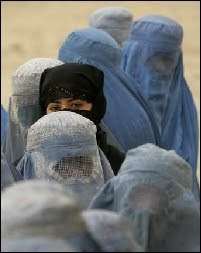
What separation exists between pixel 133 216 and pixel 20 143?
298cm

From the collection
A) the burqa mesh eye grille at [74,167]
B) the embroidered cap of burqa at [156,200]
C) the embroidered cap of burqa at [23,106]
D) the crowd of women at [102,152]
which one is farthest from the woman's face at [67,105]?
the embroidered cap of burqa at [156,200]

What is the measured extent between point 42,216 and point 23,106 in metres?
3.67

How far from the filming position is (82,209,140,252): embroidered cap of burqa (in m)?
3.66

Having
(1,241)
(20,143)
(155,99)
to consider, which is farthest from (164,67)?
(1,241)

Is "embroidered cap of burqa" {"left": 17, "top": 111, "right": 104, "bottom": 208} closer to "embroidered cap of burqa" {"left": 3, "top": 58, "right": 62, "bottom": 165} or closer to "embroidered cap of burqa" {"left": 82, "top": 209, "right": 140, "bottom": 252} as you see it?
"embroidered cap of burqa" {"left": 3, "top": 58, "right": 62, "bottom": 165}

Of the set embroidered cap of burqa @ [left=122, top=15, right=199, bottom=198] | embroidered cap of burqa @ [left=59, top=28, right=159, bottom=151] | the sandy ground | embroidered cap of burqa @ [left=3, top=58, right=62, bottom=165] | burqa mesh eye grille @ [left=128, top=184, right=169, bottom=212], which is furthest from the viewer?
the sandy ground

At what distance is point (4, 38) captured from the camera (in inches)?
917

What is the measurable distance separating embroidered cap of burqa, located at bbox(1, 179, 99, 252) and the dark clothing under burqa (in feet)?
10.1

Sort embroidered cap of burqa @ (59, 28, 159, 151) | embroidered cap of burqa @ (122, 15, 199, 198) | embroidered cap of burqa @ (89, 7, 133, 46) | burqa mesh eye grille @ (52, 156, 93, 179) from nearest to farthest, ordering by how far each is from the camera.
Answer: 1. burqa mesh eye grille @ (52, 156, 93, 179)
2. embroidered cap of burqa @ (59, 28, 159, 151)
3. embroidered cap of burqa @ (122, 15, 199, 198)
4. embroidered cap of burqa @ (89, 7, 133, 46)

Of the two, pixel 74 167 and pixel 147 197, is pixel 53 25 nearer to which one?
pixel 74 167

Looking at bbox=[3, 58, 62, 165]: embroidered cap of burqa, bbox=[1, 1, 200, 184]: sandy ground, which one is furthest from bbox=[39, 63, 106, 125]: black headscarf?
bbox=[1, 1, 200, 184]: sandy ground

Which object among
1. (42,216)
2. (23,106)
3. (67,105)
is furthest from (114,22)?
(42,216)

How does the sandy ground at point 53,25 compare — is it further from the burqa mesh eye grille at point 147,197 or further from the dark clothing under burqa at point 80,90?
the burqa mesh eye grille at point 147,197

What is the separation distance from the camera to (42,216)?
3.52 meters
